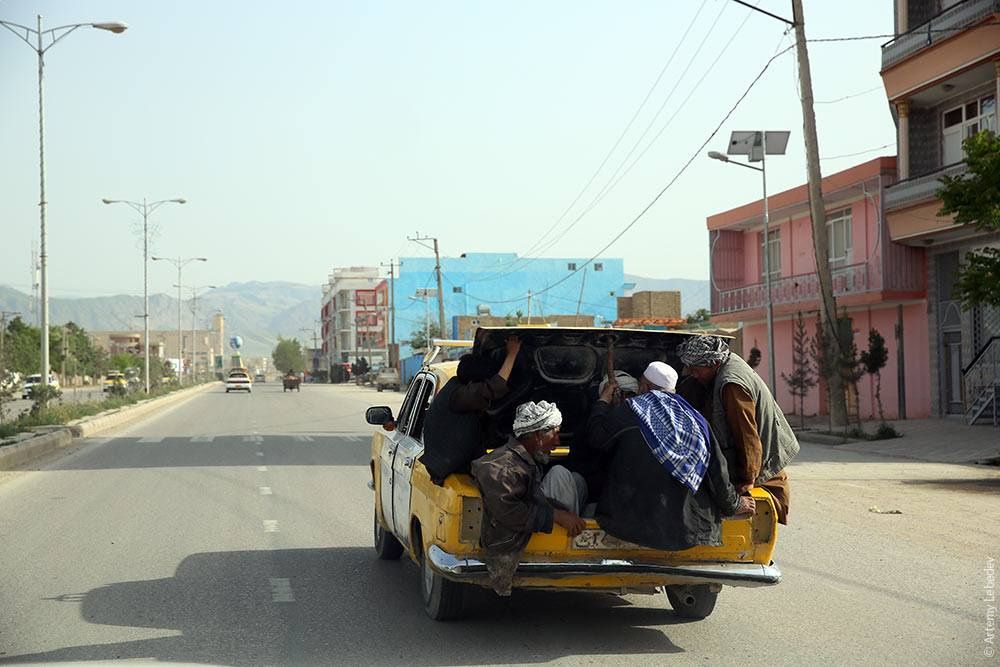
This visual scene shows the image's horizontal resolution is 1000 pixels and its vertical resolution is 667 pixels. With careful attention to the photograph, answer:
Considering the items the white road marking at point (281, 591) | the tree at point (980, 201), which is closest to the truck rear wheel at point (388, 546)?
the white road marking at point (281, 591)

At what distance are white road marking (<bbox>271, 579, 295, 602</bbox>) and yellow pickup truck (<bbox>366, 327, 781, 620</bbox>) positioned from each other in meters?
0.86

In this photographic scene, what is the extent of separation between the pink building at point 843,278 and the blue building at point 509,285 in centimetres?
7954

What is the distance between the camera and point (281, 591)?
8586mm

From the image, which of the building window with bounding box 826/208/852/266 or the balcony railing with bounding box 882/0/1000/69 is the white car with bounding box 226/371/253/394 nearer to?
the building window with bounding box 826/208/852/266

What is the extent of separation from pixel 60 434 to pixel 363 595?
20.1 m

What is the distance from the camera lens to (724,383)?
7.04 meters

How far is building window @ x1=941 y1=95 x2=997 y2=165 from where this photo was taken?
30516 millimetres

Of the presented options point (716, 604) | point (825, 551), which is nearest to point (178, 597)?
point (716, 604)

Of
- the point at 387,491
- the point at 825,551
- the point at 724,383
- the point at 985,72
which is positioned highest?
the point at 985,72

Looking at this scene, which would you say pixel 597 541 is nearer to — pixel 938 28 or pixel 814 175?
pixel 814 175

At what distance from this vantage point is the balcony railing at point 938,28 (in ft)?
94.6

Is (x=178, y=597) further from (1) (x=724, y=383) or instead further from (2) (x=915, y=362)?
(2) (x=915, y=362)

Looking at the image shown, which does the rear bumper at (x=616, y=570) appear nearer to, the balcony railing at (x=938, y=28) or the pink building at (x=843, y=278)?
the balcony railing at (x=938, y=28)

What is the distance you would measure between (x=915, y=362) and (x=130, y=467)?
23501 millimetres
